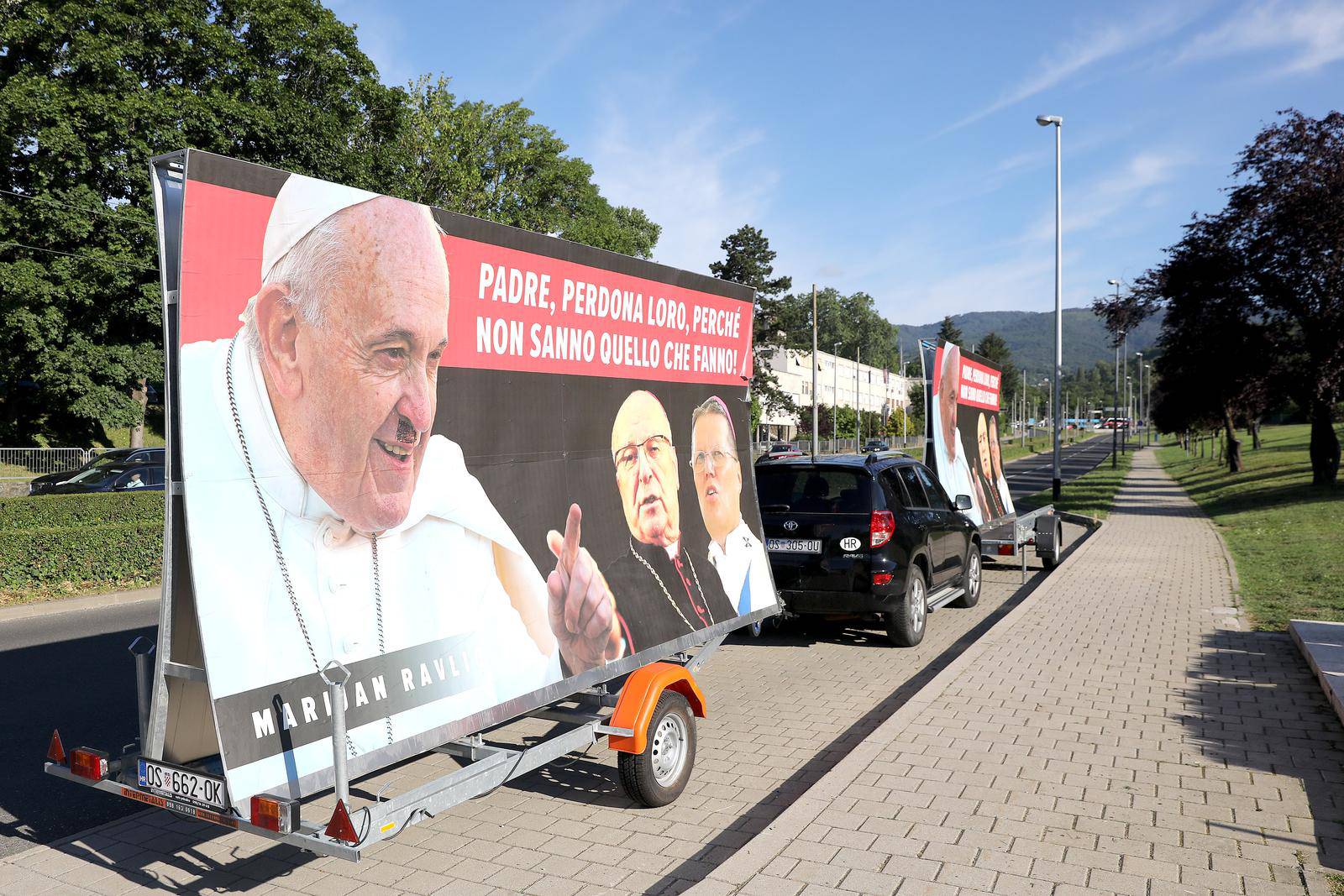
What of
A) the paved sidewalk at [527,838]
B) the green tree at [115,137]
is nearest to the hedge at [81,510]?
the paved sidewalk at [527,838]

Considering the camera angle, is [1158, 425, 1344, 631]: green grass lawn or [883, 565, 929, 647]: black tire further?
[1158, 425, 1344, 631]: green grass lawn

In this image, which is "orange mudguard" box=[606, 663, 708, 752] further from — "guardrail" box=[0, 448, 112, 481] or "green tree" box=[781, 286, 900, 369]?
"green tree" box=[781, 286, 900, 369]

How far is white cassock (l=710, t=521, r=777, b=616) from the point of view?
6117 mm

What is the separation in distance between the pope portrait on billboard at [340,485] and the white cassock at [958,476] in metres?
8.80

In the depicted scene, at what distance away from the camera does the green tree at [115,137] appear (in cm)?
2589

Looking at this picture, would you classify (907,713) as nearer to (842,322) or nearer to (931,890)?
(931,890)

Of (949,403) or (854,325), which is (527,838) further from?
(854,325)

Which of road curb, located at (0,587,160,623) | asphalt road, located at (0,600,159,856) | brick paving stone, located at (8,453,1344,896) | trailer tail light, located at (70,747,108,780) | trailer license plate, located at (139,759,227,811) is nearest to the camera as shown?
trailer license plate, located at (139,759,227,811)

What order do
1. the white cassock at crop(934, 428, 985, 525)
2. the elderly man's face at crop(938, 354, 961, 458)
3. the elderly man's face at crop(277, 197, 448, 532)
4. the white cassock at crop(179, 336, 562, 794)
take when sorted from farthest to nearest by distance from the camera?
the elderly man's face at crop(938, 354, 961, 458)
the white cassock at crop(934, 428, 985, 525)
the elderly man's face at crop(277, 197, 448, 532)
the white cassock at crop(179, 336, 562, 794)

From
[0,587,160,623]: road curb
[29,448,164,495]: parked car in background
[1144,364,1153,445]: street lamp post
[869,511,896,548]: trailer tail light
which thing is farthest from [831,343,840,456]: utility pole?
[869,511,896,548]: trailer tail light

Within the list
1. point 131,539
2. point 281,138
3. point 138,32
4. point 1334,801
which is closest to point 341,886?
point 1334,801

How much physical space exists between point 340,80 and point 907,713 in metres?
30.2

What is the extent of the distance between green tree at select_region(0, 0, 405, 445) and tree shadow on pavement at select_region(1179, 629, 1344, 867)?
26683 millimetres

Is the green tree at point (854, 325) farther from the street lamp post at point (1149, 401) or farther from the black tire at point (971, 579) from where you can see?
the black tire at point (971, 579)
